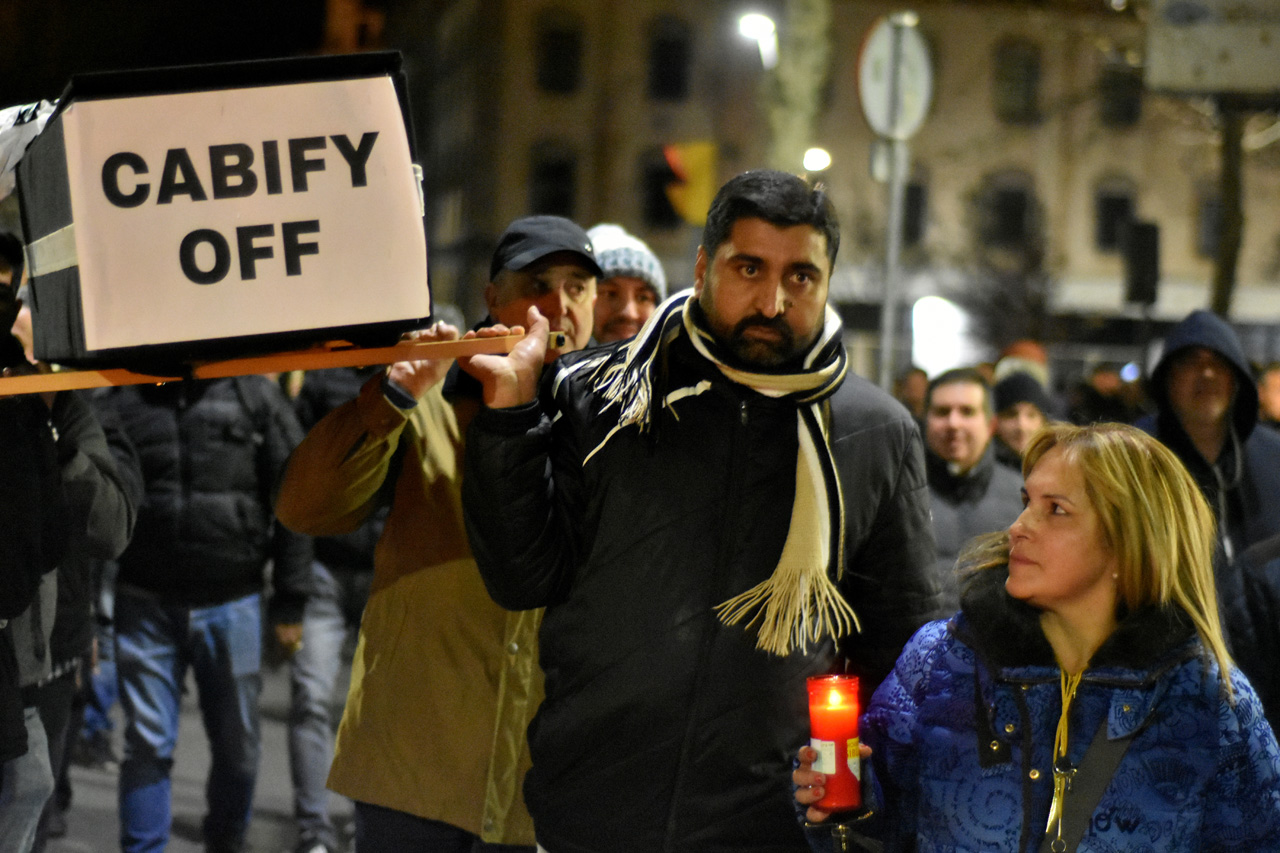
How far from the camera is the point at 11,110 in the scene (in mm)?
3168

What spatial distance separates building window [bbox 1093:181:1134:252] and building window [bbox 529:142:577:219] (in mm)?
13426

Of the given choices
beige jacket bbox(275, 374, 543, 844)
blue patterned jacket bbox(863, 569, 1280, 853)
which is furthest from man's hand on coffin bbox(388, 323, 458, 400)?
blue patterned jacket bbox(863, 569, 1280, 853)

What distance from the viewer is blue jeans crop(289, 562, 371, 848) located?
6.02 meters

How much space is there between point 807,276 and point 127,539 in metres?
2.54

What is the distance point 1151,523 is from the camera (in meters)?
2.69

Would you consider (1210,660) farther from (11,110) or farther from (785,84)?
(785,84)

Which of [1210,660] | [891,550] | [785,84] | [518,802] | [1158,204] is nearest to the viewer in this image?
[1210,660]

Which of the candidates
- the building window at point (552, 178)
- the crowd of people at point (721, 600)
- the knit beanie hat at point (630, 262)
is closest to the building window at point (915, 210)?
the building window at point (552, 178)

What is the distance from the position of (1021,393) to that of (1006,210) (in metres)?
30.2

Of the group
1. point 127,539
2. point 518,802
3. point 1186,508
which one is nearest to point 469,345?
point 518,802

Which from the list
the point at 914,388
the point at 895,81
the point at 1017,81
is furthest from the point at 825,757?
the point at 1017,81

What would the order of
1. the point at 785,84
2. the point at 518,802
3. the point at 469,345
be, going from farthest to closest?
1. the point at 785,84
2. the point at 518,802
3. the point at 469,345

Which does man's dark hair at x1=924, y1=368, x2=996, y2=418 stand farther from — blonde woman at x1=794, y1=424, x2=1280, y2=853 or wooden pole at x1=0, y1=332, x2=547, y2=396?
wooden pole at x1=0, y1=332, x2=547, y2=396

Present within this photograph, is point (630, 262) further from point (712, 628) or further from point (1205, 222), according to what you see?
point (1205, 222)
